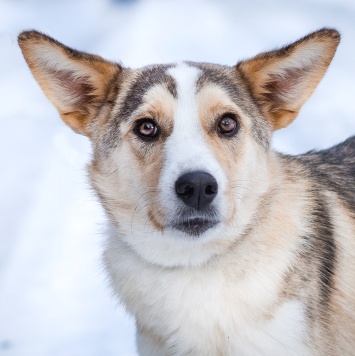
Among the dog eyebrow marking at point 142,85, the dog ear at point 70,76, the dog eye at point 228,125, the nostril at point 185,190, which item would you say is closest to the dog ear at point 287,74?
the dog eye at point 228,125

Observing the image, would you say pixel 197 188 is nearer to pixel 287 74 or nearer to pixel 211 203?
pixel 211 203

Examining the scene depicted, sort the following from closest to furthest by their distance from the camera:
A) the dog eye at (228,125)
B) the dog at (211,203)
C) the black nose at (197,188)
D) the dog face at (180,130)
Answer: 1. the black nose at (197,188)
2. the dog face at (180,130)
3. the dog at (211,203)
4. the dog eye at (228,125)

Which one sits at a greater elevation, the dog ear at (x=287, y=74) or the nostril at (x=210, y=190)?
the dog ear at (x=287, y=74)

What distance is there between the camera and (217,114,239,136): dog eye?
539 cm

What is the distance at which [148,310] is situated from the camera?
18.4ft

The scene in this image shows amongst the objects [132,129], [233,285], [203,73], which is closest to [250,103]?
[203,73]

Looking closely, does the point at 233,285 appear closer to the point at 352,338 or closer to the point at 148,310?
the point at 148,310

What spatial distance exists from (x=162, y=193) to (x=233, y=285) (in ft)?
3.06

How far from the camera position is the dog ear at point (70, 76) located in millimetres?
5574

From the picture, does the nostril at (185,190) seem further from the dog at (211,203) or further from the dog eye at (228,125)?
the dog eye at (228,125)

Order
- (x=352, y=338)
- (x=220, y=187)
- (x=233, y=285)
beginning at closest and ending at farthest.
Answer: (x=220, y=187) < (x=233, y=285) < (x=352, y=338)

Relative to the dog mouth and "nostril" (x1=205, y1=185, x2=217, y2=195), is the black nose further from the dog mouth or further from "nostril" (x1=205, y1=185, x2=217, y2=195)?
the dog mouth

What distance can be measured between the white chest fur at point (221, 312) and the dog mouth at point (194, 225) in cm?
41

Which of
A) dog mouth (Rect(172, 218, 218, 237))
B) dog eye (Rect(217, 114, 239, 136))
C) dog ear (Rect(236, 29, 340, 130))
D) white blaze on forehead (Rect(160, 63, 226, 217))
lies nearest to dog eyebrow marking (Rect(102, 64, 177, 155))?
white blaze on forehead (Rect(160, 63, 226, 217))
